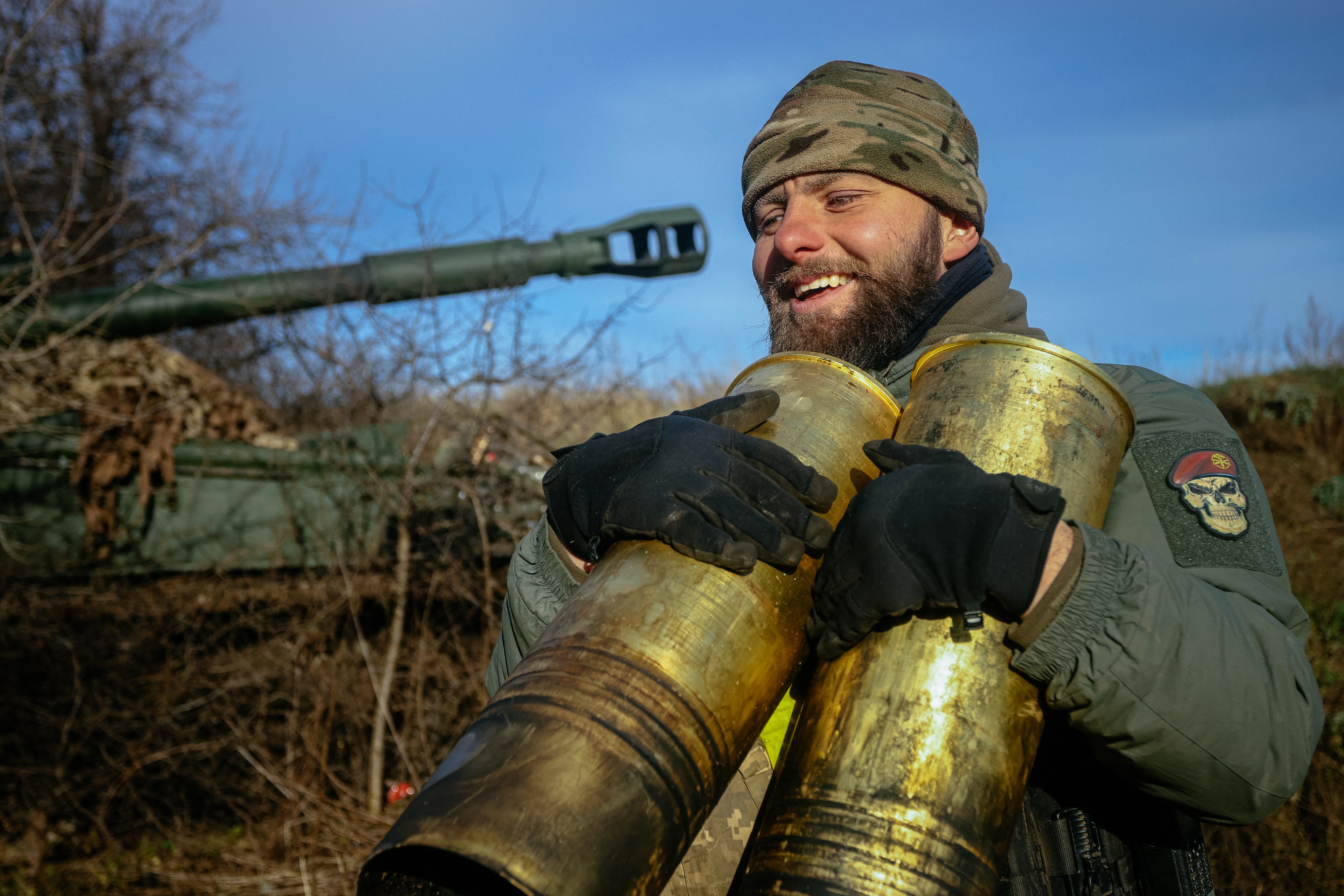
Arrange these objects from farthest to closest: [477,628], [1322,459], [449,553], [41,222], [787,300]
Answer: [41,222]
[1322,459]
[477,628]
[449,553]
[787,300]

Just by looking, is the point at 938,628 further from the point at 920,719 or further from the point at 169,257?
the point at 169,257

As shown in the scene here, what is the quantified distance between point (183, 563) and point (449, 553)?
1.96 meters

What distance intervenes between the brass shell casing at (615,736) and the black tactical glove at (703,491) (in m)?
0.05

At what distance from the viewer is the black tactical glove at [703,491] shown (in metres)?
1.51

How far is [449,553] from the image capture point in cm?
650

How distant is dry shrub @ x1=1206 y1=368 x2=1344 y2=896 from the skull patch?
399 cm

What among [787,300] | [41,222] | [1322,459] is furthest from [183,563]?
[1322,459]

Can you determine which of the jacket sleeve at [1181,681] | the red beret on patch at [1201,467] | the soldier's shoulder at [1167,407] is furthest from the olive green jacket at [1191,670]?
the soldier's shoulder at [1167,407]

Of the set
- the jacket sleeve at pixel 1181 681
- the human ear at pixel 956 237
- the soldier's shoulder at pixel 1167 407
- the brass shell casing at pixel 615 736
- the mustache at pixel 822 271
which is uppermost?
the human ear at pixel 956 237

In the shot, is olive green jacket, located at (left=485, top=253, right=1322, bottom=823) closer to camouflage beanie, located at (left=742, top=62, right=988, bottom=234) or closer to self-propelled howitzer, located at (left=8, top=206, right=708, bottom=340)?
camouflage beanie, located at (left=742, top=62, right=988, bottom=234)

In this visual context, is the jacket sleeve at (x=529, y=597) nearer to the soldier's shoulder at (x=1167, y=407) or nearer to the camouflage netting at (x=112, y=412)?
the soldier's shoulder at (x=1167, y=407)

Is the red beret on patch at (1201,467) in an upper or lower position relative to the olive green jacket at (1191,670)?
upper

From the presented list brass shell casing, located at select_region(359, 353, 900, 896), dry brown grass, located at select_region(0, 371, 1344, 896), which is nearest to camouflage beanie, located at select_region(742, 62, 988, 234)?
brass shell casing, located at select_region(359, 353, 900, 896)

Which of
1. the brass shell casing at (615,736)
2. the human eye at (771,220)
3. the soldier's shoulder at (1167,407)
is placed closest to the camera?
the brass shell casing at (615,736)
